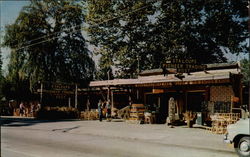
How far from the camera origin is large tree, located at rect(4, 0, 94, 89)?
35875 millimetres

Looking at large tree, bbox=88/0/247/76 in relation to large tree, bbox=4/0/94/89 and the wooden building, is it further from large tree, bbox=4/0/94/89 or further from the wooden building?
the wooden building

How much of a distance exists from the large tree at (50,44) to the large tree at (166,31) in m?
2.68

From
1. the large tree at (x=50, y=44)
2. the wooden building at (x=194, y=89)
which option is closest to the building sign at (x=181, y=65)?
the wooden building at (x=194, y=89)

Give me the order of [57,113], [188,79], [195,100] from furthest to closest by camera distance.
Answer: [57,113] < [195,100] < [188,79]

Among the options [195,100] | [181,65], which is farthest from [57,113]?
[181,65]

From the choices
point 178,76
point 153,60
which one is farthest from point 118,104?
point 178,76

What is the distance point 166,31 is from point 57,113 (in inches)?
645

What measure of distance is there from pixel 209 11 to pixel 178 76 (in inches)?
805

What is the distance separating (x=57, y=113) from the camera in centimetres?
2930

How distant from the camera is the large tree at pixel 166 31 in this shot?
118 ft

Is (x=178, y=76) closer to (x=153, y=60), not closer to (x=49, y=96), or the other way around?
(x=153, y=60)

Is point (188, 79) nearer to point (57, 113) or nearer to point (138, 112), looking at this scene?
point (138, 112)

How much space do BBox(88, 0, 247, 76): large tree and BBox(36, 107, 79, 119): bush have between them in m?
10.1

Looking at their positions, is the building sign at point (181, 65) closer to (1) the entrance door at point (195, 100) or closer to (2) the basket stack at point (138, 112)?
(1) the entrance door at point (195, 100)
